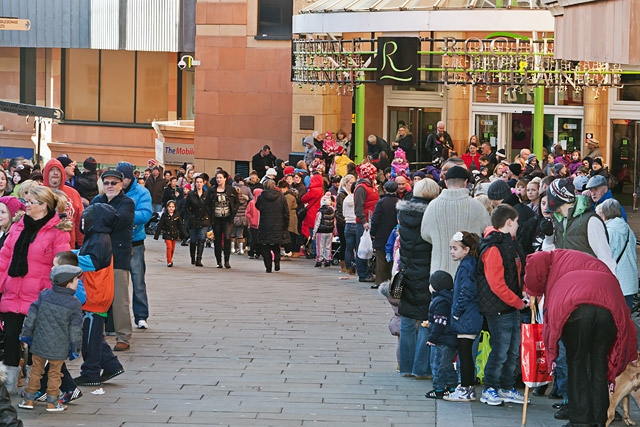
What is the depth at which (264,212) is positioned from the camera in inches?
821

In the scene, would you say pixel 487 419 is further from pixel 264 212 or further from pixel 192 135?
pixel 192 135

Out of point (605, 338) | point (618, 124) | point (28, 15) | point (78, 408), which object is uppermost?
point (28, 15)

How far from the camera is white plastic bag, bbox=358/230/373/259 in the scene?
18.5 metres

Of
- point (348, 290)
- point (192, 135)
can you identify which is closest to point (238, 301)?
point (348, 290)

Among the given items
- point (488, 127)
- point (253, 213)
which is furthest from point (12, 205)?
point (488, 127)

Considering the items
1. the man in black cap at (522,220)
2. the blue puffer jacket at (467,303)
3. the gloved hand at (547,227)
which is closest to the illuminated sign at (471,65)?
the man in black cap at (522,220)

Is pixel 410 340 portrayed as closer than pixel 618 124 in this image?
→ Yes

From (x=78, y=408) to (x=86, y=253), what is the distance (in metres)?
1.52

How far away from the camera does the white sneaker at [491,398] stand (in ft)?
34.1

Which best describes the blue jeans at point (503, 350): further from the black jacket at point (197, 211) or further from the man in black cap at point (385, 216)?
the black jacket at point (197, 211)

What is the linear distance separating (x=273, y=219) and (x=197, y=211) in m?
1.45

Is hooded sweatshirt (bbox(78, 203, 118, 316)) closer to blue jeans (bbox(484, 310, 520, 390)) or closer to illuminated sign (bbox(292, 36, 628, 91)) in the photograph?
blue jeans (bbox(484, 310, 520, 390))

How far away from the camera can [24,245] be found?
1041cm

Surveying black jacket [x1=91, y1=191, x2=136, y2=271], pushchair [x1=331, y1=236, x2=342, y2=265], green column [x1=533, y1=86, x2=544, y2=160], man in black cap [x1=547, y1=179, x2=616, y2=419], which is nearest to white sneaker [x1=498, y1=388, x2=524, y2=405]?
man in black cap [x1=547, y1=179, x2=616, y2=419]
